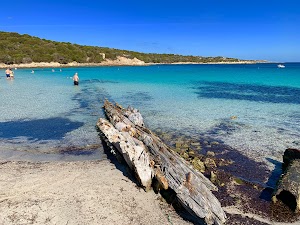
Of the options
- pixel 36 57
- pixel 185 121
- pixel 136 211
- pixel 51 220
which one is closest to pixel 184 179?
pixel 136 211

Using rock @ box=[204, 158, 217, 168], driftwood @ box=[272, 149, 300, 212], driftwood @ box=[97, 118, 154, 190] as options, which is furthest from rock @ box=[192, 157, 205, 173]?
driftwood @ box=[272, 149, 300, 212]

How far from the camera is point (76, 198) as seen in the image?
24.5 feet

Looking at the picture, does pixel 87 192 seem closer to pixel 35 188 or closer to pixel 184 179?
pixel 35 188

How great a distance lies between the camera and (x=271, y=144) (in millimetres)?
12867

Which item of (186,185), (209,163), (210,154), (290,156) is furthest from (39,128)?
(290,156)

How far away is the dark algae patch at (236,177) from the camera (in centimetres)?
717

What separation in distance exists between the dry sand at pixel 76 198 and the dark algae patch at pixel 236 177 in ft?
6.53

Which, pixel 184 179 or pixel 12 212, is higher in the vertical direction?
pixel 184 179

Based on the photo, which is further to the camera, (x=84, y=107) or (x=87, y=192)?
(x=84, y=107)

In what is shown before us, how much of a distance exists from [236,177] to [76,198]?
5372mm

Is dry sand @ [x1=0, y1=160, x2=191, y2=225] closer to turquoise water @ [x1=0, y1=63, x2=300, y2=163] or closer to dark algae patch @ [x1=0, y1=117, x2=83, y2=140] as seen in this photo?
turquoise water @ [x1=0, y1=63, x2=300, y2=163]

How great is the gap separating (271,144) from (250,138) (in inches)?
45.6

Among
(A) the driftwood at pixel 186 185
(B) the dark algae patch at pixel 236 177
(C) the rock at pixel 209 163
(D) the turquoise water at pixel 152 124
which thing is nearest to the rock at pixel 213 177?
(B) the dark algae patch at pixel 236 177

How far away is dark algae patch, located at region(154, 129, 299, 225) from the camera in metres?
7.17
